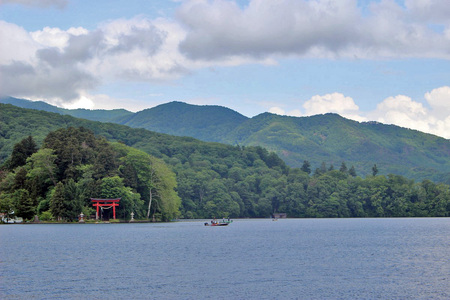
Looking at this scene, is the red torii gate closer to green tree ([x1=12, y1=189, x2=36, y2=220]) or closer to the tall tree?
green tree ([x1=12, y1=189, x2=36, y2=220])

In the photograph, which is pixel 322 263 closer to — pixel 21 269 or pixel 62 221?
pixel 21 269

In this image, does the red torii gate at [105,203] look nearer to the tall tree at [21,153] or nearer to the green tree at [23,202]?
the green tree at [23,202]

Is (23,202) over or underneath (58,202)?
over

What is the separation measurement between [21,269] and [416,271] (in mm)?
37902

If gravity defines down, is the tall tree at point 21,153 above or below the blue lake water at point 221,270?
above

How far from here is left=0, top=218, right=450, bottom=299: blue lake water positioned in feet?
139

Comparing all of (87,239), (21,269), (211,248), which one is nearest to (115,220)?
(87,239)

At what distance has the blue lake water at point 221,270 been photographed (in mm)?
42344

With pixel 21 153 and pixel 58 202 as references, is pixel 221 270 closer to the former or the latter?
pixel 58 202

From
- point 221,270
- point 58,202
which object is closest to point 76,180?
point 58,202

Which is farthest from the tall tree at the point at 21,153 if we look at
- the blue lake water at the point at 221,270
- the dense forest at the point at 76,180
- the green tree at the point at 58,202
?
the blue lake water at the point at 221,270

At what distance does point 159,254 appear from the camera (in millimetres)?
66375

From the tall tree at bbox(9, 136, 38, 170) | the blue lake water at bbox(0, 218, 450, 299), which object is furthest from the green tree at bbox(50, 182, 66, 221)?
the blue lake water at bbox(0, 218, 450, 299)

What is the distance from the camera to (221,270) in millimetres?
53156
